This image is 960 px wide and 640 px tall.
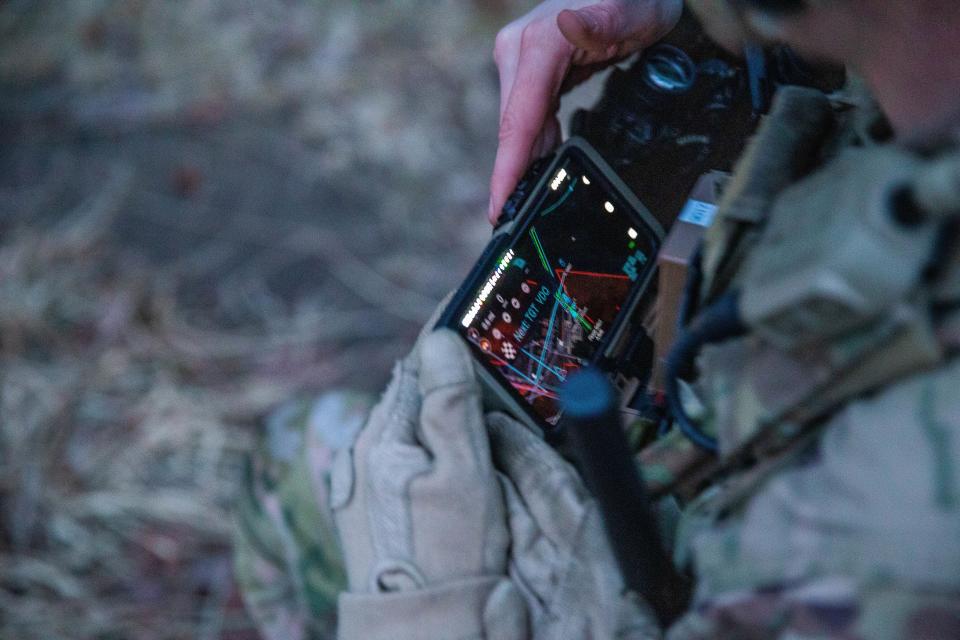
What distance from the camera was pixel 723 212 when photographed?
30.3 inches

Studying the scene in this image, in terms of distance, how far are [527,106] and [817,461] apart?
0.61 metres

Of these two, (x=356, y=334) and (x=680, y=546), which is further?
(x=356, y=334)

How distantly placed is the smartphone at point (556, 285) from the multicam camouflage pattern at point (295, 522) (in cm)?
30

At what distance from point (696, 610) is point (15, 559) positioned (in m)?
1.53

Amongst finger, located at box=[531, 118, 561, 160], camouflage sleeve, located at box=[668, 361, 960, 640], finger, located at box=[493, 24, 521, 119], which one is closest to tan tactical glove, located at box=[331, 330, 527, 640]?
camouflage sleeve, located at box=[668, 361, 960, 640]

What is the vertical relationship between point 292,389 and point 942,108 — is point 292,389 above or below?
below

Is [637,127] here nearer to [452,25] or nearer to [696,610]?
[696,610]

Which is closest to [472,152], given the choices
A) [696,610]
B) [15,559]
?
[15,559]

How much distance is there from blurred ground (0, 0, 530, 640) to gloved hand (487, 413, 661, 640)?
3.29 feet

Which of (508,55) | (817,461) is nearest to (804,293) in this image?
(817,461)

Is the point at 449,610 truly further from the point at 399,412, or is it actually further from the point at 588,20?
the point at 588,20

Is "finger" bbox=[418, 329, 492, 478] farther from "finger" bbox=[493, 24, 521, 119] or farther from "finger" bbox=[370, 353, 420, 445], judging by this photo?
"finger" bbox=[493, 24, 521, 119]

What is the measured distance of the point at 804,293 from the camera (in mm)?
596

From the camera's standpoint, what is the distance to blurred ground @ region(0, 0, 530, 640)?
1.83 metres
